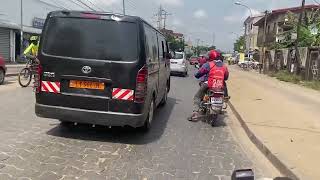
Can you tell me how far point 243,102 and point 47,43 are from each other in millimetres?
8689

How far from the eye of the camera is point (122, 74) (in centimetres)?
779

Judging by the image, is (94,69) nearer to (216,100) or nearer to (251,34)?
(216,100)

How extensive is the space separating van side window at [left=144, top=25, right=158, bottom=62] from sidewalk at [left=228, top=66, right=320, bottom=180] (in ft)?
8.14

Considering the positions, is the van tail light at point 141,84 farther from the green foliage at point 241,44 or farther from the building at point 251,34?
the building at point 251,34

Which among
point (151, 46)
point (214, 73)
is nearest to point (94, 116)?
point (151, 46)

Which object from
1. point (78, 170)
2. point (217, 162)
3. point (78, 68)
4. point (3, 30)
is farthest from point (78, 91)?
point (3, 30)

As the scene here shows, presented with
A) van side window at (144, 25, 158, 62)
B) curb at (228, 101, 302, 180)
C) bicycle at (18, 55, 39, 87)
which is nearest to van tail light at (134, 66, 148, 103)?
van side window at (144, 25, 158, 62)

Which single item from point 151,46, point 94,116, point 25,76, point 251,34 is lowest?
point 94,116

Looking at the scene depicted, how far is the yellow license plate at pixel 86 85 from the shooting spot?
25.9 ft

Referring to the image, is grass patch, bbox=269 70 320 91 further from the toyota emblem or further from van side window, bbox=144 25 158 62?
the toyota emblem

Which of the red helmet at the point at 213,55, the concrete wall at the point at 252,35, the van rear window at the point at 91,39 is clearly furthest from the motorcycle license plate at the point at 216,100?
the concrete wall at the point at 252,35

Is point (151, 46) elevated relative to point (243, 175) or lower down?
elevated

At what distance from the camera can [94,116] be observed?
7.86 metres

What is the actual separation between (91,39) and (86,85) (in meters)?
0.77
